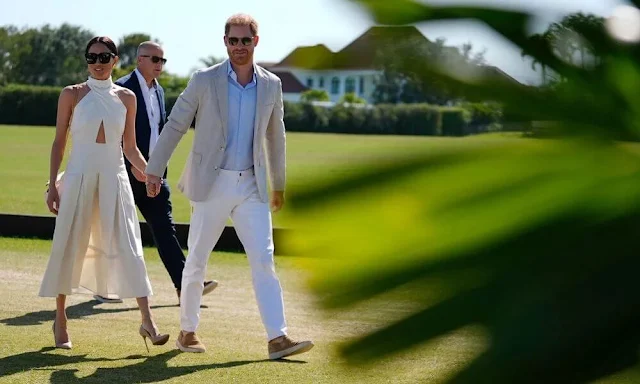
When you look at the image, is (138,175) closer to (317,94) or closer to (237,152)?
(237,152)

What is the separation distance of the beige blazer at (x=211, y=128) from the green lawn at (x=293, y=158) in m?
0.25

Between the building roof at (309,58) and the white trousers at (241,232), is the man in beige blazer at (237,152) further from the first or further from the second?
the building roof at (309,58)

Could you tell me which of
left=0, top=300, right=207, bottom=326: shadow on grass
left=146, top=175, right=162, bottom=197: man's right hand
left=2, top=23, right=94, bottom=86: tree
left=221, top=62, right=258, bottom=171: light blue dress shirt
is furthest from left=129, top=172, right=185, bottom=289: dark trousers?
left=2, top=23, right=94, bottom=86: tree

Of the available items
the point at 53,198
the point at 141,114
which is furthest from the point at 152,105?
the point at 53,198

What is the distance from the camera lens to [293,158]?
0.71 metres

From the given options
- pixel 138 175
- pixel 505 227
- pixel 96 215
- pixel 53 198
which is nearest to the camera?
pixel 505 227

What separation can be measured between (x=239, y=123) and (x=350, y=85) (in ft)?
20.1

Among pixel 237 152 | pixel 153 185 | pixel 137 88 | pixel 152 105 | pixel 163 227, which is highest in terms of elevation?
pixel 137 88

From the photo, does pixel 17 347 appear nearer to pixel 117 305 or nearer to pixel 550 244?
pixel 117 305

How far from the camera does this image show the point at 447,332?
36 centimetres

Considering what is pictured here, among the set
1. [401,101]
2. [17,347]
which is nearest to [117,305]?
[17,347]

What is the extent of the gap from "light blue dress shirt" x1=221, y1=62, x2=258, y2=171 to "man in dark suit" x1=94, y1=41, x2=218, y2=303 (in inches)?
66.2

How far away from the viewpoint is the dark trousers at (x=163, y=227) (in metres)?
8.35

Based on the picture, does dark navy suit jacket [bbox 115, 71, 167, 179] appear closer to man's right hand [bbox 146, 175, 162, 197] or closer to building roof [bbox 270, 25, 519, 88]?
man's right hand [bbox 146, 175, 162, 197]
